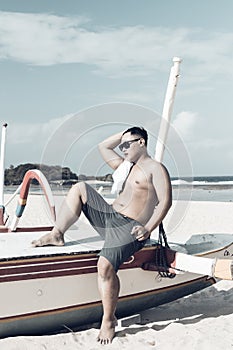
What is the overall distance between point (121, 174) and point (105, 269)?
89cm

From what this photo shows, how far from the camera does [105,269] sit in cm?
427

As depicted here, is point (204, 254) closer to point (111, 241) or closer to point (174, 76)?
point (111, 241)

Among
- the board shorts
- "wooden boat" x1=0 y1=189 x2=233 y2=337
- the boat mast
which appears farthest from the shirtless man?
the boat mast

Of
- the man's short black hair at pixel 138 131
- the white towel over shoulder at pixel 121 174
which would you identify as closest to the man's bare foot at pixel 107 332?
the white towel over shoulder at pixel 121 174

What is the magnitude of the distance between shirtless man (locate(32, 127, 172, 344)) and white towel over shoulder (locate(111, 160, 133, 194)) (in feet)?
0.12

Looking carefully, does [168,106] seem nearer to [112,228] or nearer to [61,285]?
[112,228]

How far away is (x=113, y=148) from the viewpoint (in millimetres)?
4762

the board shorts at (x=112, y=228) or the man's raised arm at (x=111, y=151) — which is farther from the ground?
the man's raised arm at (x=111, y=151)

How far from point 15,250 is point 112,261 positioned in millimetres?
807

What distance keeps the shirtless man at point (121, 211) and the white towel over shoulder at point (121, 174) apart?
1.5 inches

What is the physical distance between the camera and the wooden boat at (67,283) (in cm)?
410

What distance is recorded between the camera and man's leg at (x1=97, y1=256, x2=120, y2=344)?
14.0 feet

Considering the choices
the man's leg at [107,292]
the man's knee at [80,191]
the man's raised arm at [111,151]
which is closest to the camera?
the man's leg at [107,292]

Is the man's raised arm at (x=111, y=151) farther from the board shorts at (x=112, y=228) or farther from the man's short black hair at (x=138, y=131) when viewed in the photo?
the board shorts at (x=112, y=228)
